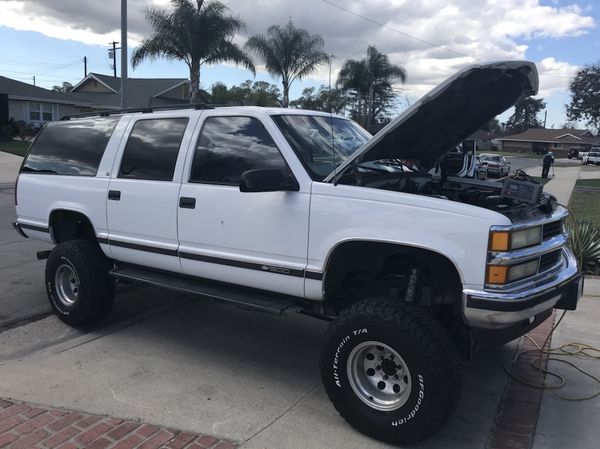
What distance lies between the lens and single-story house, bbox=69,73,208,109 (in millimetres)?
44406

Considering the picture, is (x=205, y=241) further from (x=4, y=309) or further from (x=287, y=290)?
(x=4, y=309)

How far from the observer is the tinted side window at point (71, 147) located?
5148 millimetres

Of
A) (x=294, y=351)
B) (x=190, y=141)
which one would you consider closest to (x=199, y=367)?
(x=294, y=351)

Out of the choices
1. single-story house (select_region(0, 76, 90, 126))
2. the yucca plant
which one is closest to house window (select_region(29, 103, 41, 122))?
single-story house (select_region(0, 76, 90, 126))

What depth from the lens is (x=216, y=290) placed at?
14.2 ft

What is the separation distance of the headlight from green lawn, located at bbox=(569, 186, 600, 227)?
29.3 feet

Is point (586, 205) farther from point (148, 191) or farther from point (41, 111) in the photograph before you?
point (41, 111)

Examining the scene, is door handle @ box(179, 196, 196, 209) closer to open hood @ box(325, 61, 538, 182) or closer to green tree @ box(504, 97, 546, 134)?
open hood @ box(325, 61, 538, 182)

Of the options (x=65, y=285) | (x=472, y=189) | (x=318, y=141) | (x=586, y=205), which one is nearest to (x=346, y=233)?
(x=318, y=141)

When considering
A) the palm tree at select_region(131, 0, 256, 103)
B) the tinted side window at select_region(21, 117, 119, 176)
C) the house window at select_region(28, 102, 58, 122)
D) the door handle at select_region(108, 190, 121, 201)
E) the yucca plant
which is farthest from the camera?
the house window at select_region(28, 102, 58, 122)

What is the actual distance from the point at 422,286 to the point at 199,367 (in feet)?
6.36

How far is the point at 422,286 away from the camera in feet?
12.0

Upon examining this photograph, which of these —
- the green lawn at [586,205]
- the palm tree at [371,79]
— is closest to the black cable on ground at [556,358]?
the green lawn at [586,205]

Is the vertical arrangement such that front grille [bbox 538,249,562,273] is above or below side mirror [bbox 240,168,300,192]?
below
